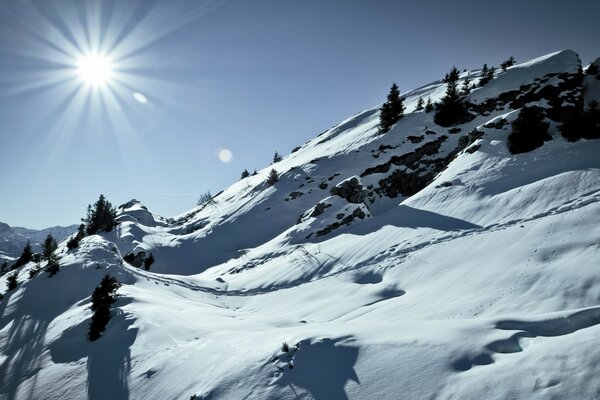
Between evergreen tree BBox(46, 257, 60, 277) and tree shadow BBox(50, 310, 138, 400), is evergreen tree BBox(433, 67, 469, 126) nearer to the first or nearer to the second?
tree shadow BBox(50, 310, 138, 400)

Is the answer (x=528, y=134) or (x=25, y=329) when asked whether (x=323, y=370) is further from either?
(x=528, y=134)

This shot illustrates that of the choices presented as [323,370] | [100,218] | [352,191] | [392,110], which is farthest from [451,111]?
[100,218]

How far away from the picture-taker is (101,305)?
12.1m

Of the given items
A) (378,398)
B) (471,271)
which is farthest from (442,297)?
(378,398)

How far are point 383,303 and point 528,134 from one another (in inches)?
687

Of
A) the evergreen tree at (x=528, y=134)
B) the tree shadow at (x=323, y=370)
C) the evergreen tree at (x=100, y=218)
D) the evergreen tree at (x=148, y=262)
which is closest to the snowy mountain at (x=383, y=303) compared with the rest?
the tree shadow at (x=323, y=370)

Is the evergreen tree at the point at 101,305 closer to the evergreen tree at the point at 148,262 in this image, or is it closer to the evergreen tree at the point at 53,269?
the evergreen tree at the point at 53,269

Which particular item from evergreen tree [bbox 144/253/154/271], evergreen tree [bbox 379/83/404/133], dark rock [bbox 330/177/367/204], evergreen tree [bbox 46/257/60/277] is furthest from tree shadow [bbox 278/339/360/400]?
evergreen tree [bbox 379/83/404/133]

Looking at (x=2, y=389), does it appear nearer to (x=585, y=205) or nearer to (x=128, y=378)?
(x=128, y=378)

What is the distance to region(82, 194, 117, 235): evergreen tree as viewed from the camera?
134 ft

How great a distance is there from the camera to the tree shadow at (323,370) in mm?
5332

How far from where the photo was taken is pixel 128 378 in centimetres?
809

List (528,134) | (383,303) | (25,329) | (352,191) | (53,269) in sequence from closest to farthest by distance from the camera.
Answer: (383,303), (25,329), (53,269), (528,134), (352,191)

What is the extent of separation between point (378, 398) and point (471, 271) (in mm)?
7068
